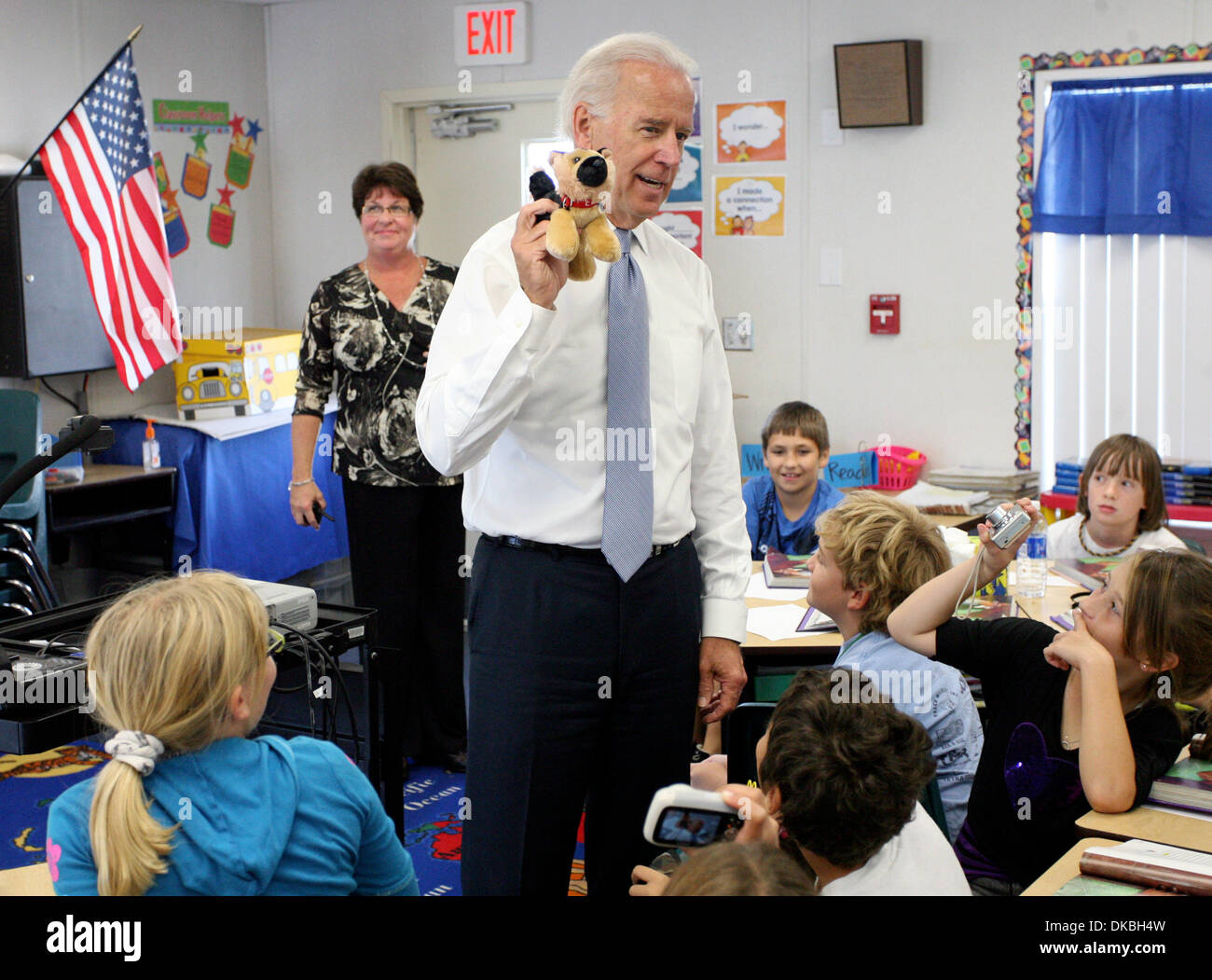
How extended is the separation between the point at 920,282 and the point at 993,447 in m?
0.71

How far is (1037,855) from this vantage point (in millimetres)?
1996

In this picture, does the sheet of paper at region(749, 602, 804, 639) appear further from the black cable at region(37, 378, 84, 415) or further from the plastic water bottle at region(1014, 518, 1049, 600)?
the black cable at region(37, 378, 84, 415)

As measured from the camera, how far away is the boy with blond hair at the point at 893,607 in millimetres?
2221

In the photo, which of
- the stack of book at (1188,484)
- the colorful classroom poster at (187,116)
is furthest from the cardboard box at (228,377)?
the stack of book at (1188,484)

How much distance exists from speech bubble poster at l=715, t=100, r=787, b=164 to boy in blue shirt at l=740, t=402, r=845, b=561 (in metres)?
1.80

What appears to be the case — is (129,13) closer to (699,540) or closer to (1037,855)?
(699,540)

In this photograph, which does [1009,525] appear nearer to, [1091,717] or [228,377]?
[1091,717]

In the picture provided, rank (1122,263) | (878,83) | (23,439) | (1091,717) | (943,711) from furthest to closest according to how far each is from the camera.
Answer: (878,83), (1122,263), (23,439), (943,711), (1091,717)

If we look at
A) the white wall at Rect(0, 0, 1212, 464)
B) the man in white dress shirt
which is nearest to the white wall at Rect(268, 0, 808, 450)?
the white wall at Rect(0, 0, 1212, 464)

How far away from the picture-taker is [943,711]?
2234 millimetres

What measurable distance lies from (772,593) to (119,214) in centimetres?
278

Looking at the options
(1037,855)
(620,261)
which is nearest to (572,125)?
(620,261)

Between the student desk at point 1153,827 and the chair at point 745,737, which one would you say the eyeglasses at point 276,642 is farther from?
the student desk at point 1153,827

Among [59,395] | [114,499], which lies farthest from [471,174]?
[114,499]
